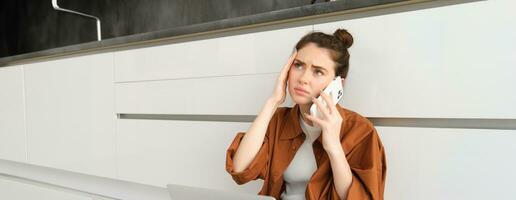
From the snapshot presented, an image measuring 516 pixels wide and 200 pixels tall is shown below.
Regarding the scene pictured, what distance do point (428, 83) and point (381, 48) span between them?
0.12 m

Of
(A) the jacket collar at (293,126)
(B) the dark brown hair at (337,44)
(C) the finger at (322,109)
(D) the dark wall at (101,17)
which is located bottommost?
(A) the jacket collar at (293,126)

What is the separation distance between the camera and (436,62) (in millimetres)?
801

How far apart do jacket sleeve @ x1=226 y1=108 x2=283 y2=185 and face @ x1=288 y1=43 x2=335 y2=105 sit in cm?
12

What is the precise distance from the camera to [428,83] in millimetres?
815

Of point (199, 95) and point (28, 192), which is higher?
point (199, 95)

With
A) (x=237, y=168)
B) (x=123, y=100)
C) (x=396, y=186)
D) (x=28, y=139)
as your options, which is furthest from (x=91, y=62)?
(x=396, y=186)

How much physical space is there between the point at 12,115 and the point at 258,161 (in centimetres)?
146

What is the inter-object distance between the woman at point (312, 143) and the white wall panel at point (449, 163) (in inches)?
3.0

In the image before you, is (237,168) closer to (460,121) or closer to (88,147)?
(460,121)

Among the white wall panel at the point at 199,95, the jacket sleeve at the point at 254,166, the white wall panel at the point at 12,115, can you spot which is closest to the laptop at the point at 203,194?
the jacket sleeve at the point at 254,166

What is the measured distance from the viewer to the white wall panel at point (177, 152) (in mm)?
1185

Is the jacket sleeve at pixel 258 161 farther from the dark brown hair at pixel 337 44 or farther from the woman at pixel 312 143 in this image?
the dark brown hair at pixel 337 44

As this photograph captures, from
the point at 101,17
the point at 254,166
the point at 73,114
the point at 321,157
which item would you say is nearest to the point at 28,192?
the point at 73,114

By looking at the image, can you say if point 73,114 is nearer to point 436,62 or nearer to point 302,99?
point 302,99
